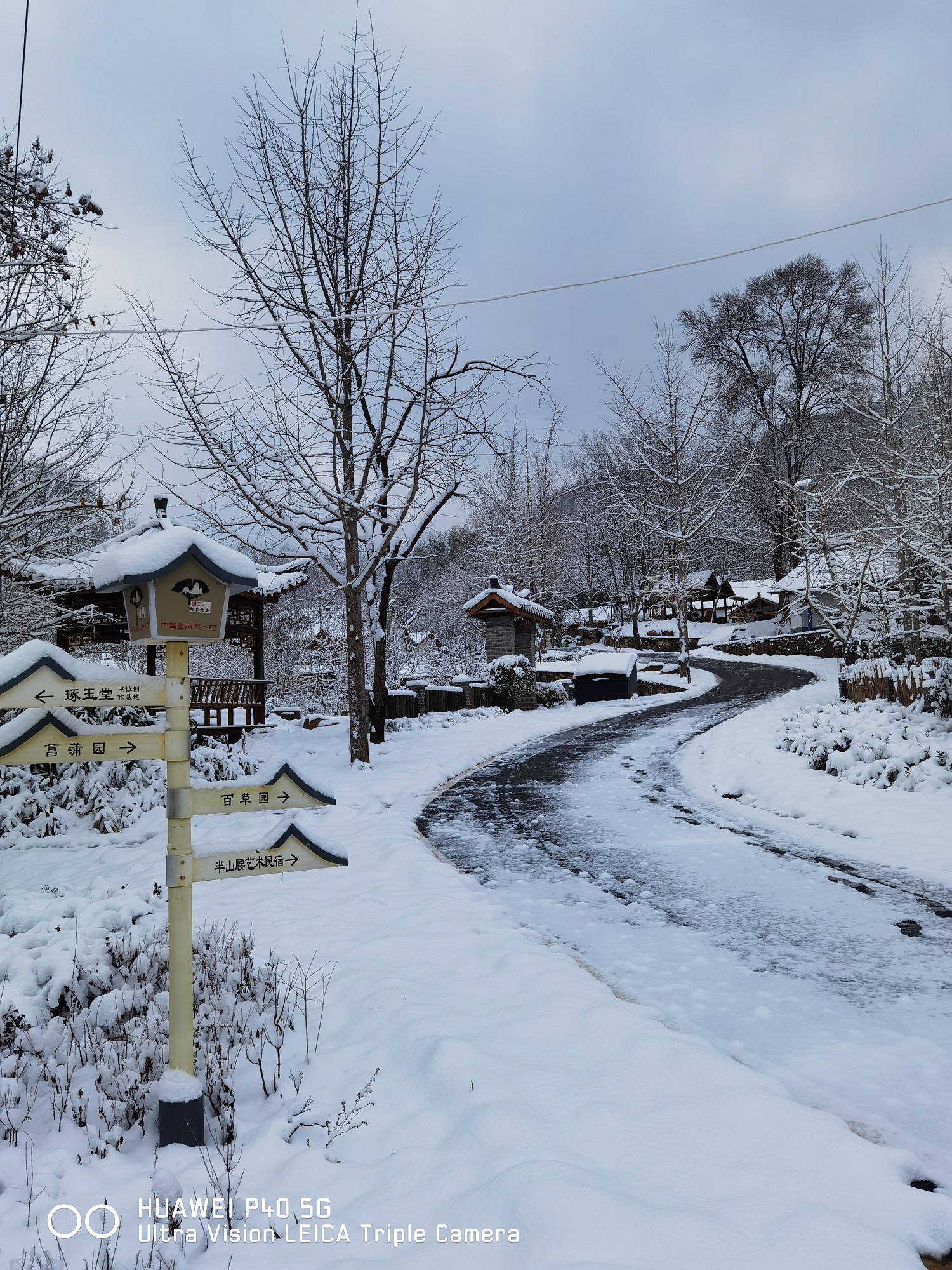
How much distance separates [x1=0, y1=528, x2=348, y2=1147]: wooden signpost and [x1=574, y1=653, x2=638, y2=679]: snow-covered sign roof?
21.0m

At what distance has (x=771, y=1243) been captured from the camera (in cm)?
229

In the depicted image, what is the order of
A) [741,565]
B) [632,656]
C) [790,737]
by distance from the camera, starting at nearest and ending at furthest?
[790,737]
[632,656]
[741,565]

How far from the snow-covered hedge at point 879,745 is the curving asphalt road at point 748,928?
1.80m

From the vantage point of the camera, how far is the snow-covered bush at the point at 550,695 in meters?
23.8

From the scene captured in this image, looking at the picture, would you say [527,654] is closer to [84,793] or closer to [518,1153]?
[84,793]

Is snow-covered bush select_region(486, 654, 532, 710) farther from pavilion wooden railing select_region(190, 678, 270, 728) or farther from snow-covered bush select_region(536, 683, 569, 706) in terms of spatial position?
pavilion wooden railing select_region(190, 678, 270, 728)

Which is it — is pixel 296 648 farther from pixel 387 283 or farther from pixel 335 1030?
pixel 335 1030

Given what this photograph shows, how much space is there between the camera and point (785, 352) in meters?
41.4

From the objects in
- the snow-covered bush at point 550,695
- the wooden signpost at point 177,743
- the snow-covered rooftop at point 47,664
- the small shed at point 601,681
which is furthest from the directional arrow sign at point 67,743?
the small shed at point 601,681

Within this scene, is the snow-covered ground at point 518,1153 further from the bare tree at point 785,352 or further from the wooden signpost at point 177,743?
the bare tree at point 785,352

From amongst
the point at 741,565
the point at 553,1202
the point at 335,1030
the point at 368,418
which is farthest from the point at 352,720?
the point at 741,565

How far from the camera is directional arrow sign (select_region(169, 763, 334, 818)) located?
306cm

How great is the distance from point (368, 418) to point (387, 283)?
2.25m

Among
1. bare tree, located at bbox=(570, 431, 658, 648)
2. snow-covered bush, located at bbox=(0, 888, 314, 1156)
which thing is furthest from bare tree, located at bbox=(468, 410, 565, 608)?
snow-covered bush, located at bbox=(0, 888, 314, 1156)
